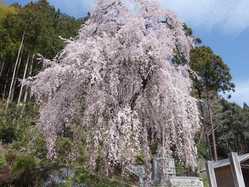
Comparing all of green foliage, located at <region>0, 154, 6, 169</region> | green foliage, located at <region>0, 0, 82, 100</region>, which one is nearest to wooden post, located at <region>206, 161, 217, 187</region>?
green foliage, located at <region>0, 154, 6, 169</region>

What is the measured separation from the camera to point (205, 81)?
1584 centimetres

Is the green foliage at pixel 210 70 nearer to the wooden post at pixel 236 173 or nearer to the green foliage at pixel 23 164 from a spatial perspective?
the wooden post at pixel 236 173

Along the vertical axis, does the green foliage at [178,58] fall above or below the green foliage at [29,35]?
below

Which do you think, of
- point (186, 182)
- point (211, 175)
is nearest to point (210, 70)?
point (186, 182)

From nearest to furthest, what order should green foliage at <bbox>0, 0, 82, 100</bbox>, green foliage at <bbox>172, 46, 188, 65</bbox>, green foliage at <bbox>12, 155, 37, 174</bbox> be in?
1. green foliage at <bbox>172, 46, 188, 65</bbox>
2. green foliage at <bbox>12, 155, 37, 174</bbox>
3. green foliage at <bbox>0, 0, 82, 100</bbox>

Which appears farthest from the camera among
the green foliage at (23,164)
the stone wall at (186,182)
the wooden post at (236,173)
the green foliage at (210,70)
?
the green foliage at (210,70)

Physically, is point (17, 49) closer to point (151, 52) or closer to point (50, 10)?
point (50, 10)

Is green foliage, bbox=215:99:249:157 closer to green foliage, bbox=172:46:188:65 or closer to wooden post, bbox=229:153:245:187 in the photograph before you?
wooden post, bbox=229:153:245:187

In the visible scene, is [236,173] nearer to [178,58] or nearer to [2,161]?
[178,58]

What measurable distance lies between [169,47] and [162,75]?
2.39 ft

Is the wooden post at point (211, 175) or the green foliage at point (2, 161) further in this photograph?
the green foliage at point (2, 161)

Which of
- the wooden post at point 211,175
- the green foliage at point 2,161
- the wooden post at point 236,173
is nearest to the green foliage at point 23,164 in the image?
the green foliage at point 2,161

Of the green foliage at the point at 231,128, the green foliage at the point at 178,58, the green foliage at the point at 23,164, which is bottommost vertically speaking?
the green foliage at the point at 23,164

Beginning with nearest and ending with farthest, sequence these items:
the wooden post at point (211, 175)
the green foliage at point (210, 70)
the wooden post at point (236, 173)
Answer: the wooden post at point (236, 173)
the wooden post at point (211, 175)
the green foliage at point (210, 70)
